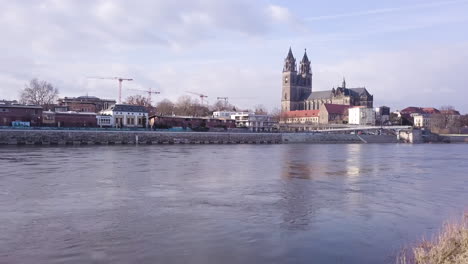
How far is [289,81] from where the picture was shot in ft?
484

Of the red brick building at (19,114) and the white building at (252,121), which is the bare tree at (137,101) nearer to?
the white building at (252,121)

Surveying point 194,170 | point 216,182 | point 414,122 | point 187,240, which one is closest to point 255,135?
point 194,170

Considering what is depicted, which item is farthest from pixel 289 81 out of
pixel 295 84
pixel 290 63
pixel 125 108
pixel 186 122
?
pixel 125 108

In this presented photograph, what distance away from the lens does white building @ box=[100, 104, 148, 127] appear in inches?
3034

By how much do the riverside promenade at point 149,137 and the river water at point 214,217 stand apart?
35651 millimetres

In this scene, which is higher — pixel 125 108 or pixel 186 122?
pixel 125 108

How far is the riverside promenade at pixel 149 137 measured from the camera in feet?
173

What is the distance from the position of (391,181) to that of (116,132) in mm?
46916

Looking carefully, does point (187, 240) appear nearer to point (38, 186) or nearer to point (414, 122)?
point (38, 186)

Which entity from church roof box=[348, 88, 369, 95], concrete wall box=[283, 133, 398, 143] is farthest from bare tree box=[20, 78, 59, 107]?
church roof box=[348, 88, 369, 95]

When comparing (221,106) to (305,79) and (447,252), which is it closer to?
(305,79)

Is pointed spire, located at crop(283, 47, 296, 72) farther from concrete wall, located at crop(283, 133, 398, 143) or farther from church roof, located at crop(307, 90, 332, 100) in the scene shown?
concrete wall, located at crop(283, 133, 398, 143)

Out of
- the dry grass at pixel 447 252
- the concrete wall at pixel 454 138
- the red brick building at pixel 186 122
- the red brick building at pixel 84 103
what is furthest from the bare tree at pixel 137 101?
the dry grass at pixel 447 252

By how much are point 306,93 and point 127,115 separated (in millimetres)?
88792
